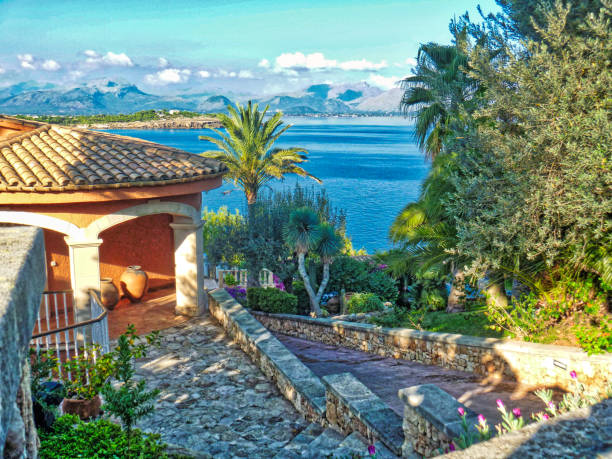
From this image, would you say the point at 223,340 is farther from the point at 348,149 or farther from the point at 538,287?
the point at 348,149

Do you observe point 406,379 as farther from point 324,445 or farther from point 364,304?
point 364,304

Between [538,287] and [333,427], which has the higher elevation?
[538,287]

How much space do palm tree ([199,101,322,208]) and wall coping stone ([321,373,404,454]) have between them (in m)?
21.0

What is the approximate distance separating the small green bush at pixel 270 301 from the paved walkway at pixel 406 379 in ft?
12.7

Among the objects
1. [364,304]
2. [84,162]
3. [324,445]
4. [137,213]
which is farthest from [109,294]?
[364,304]

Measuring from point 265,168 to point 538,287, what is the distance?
66.1 feet

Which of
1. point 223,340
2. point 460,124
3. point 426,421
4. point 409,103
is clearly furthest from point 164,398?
point 409,103

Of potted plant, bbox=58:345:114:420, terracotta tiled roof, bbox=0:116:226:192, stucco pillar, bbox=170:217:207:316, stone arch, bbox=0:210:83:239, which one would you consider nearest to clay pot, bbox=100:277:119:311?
stucco pillar, bbox=170:217:207:316

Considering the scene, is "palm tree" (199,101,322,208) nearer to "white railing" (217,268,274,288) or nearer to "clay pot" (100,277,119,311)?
"white railing" (217,268,274,288)

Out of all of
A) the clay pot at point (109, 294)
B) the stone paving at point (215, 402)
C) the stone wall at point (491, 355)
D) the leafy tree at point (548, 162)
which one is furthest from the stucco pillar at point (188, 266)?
the leafy tree at point (548, 162)

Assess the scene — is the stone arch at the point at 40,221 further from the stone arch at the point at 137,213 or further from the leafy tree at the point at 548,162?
the leafy tree at the point at 548,162

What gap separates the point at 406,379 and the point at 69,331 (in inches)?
249

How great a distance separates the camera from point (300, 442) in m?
6.25

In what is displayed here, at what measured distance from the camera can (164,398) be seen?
7816 mm
